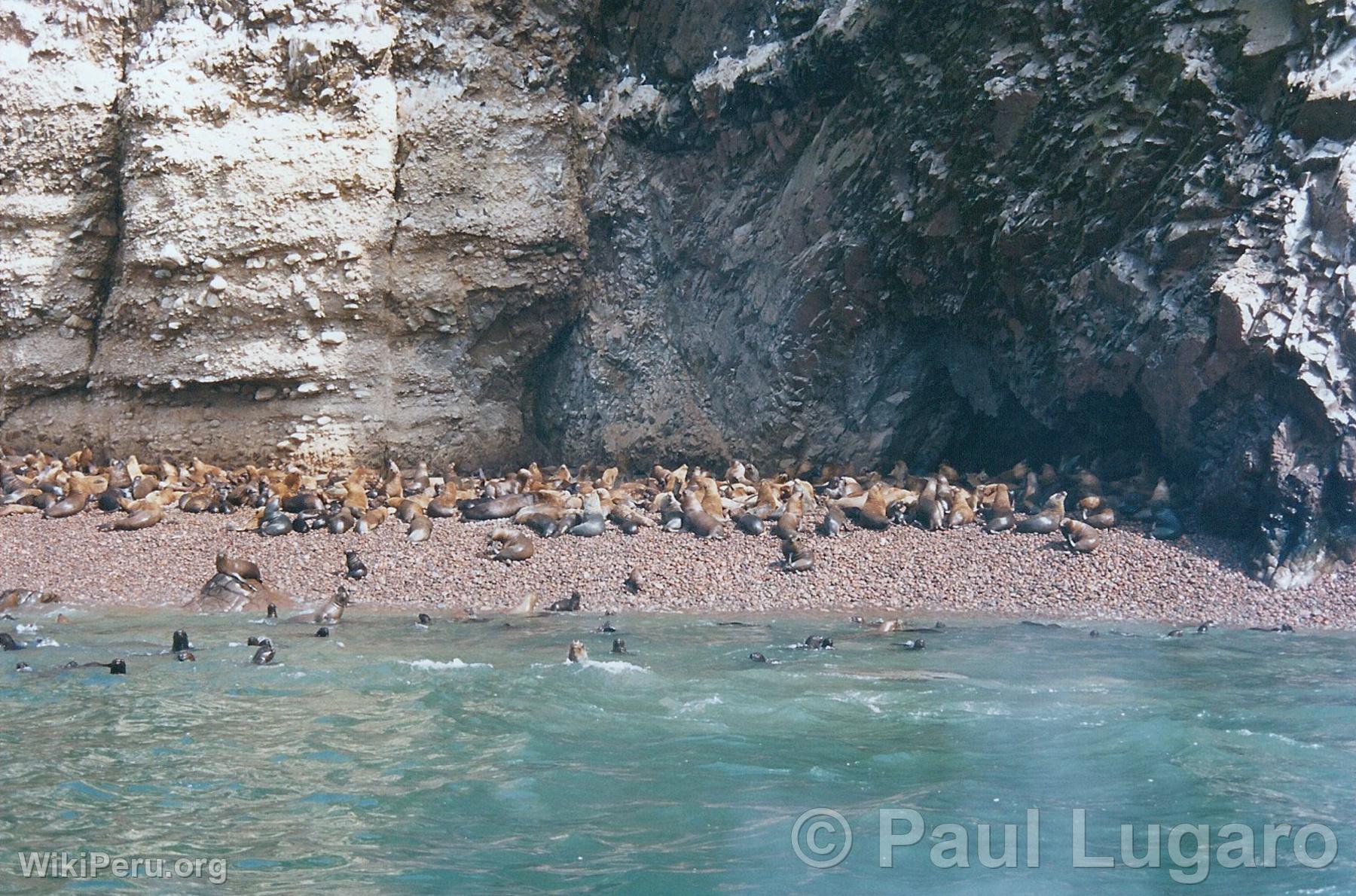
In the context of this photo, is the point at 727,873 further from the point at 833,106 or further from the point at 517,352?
the point at 517,352

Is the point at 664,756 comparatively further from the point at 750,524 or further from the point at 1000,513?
the point at 1000,513

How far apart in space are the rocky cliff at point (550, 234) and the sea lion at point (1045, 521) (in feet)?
4.61

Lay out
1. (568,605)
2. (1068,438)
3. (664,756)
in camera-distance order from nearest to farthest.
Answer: (664,756), (568,605), (1068,438)

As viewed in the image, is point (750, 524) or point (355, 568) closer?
point (355, 568)

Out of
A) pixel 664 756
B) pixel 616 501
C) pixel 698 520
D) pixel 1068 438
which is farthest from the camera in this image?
pixel 1068 438

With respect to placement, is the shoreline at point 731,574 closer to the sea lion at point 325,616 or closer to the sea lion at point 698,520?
the sea lion at point 698,520

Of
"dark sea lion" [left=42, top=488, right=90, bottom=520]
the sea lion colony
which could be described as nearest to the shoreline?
the sea lion colony

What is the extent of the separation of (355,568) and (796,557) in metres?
4.17

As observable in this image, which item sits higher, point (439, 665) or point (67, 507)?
point (67, 507)

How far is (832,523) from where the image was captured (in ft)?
39.4

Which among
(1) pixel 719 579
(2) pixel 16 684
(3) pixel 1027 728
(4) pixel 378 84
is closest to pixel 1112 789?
(3) pixel 1027 728

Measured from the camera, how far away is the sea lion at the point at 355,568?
11.3 metres

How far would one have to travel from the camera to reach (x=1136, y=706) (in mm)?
6902

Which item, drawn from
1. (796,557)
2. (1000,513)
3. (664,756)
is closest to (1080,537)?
(1000,513)
